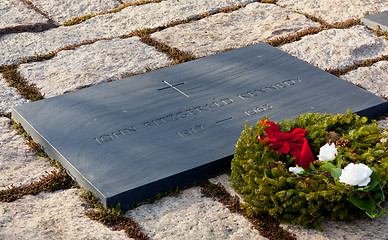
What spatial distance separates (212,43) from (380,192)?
2466 millimetres

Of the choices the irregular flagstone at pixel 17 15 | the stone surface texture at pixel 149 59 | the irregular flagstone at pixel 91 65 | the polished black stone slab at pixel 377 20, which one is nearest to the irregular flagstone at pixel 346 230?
the stone surface texture at pixel 149 59

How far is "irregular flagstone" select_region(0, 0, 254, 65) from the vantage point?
4.49m

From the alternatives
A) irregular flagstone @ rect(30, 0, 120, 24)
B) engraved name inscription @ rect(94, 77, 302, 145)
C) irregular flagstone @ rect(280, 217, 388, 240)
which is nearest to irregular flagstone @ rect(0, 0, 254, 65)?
irregular flagstone @ rect(30, 0, 120, 24)

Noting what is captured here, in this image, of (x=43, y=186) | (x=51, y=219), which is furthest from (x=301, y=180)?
(x=43, y=186)

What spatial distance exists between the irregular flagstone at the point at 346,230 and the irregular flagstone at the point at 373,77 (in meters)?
1.53

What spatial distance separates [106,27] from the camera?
195 inches

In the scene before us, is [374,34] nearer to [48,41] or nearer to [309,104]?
[309,104]

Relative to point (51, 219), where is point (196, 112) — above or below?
above

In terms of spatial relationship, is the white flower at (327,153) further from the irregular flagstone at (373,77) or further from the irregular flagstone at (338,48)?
the irregular flagstone at (338,48)

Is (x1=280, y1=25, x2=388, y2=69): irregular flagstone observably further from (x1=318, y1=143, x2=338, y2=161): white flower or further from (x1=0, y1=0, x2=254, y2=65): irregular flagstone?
(x1=318, y1=143, x2=338, y2=161): white flower

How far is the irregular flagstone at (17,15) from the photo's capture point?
16.4ft

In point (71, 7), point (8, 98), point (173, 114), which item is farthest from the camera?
point (71, 7)

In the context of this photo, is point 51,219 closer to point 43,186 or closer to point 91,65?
point 43,186

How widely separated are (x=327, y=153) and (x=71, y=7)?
3687 millimetres
